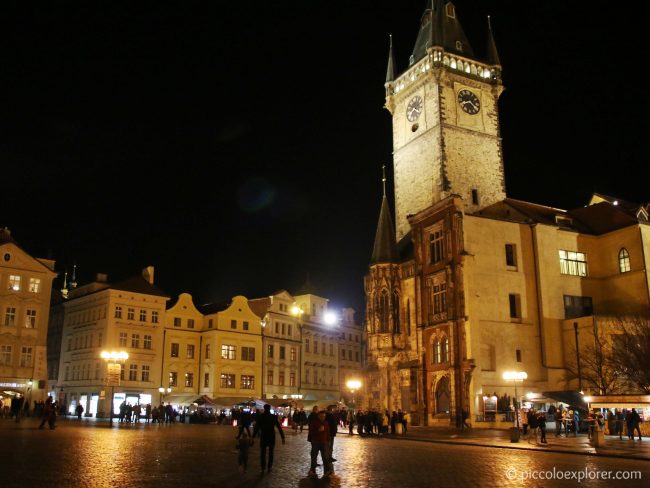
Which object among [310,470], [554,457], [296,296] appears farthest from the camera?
[296,296]

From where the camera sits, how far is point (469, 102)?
63.5 meters

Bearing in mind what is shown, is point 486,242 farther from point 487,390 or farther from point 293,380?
→ point 293,380

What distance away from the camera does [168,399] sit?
6303cm

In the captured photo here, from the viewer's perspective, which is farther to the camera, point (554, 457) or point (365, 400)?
point (365, 400)

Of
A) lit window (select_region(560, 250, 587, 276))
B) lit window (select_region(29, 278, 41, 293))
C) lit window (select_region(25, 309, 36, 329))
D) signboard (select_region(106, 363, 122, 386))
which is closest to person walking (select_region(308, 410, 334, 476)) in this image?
signboard (select_region(106, 363, 122, 386))

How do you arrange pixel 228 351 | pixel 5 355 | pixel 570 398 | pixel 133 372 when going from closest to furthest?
pixel 570 398
pixel 5 355
pixel 133 372
pixel 228 351

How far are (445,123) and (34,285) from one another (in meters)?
40.0

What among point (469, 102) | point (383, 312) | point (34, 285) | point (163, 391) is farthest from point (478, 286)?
point (34, 285)

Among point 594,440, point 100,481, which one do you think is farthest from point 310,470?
point 594,440

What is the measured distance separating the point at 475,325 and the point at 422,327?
18.9 feet

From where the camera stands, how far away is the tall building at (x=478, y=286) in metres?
45.2

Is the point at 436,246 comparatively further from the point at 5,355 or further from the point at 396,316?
the point at 5,355

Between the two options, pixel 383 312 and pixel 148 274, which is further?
pixel 148 274

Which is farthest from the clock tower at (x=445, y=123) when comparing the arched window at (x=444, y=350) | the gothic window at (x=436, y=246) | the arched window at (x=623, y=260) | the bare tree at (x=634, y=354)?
the bare tree at (x=634, y=354)
